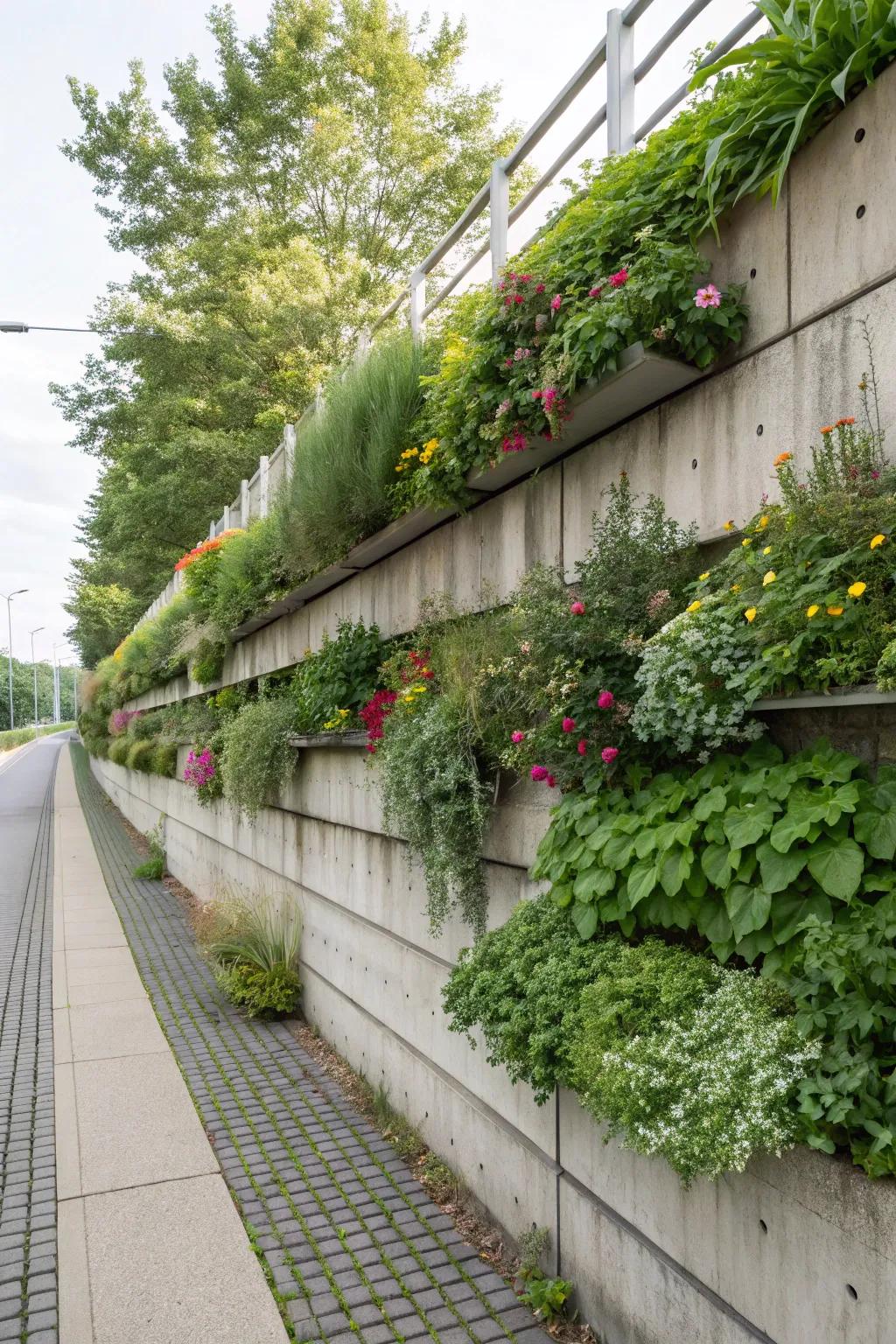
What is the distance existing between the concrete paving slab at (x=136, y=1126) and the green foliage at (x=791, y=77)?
191 inches

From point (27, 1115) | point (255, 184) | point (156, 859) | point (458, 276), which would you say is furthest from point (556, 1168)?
point (255, 184)

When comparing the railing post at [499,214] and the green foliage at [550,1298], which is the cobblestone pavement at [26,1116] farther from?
the railing post at [499,214]

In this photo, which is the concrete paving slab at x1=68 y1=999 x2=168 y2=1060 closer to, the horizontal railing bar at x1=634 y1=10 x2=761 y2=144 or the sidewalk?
the sidewalk

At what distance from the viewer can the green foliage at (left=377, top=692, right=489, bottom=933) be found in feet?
13.3

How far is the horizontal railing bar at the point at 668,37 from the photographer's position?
3.43m

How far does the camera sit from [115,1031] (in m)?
6.95

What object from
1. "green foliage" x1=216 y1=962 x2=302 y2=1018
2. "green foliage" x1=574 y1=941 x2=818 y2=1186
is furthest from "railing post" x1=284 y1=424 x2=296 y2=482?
"green foliage" x1=574 y1=941 x2=818 y2=1186

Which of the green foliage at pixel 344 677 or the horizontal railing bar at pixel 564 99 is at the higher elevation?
the horizontal railing bar at pixel 564 99

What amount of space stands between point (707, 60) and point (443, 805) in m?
3.04

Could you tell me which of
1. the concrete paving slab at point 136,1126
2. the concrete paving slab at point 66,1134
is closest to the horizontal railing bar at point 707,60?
the concrete paving slab at point 136,1126

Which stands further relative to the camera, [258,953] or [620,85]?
[258,953]

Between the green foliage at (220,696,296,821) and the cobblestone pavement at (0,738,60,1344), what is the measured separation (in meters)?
2.36

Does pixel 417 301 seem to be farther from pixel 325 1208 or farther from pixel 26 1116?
pixel 26 1116


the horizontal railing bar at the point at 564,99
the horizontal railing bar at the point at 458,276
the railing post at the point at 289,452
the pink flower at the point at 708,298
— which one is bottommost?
the pink flower at the point at 708,298
